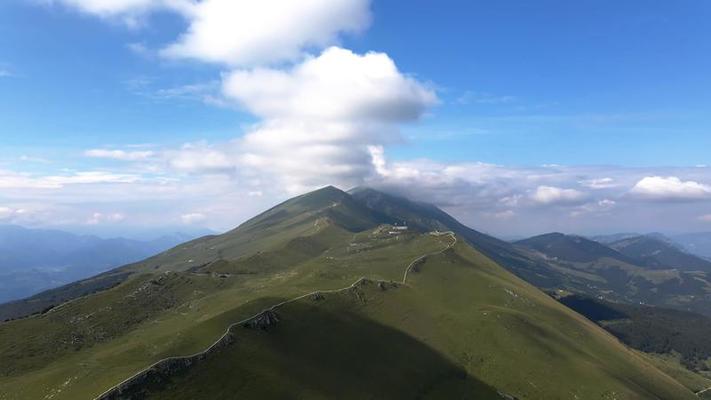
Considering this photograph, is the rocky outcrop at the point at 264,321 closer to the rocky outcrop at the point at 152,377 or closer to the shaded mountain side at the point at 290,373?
the shaded mountain side at the point at 290,373

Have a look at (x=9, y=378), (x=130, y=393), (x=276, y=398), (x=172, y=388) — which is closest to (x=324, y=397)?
(x=276, y=398)

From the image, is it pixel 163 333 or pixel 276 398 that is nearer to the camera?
pixel 276 398

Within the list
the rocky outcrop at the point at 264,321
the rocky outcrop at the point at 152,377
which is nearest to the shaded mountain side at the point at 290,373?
the rocky outcrop at the point at 152,377

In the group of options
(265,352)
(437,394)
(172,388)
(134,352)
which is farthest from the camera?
(437,394)

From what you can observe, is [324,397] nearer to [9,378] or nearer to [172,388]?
[172,388]

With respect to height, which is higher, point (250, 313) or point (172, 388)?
point (250, 313)

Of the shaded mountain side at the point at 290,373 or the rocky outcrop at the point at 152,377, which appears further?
the shaded mountain side at the point at 290,373

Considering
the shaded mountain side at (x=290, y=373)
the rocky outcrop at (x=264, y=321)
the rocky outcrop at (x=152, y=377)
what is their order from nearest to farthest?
1. the rocky outcrop at (x=152, y=377)
2. the shaded mountain side at (x=290, y=373)
3. the rocky outcrop at (x=264, y=321)

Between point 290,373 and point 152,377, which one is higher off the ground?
point 152,377

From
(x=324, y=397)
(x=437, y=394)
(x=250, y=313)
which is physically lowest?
(x=437, y=394)

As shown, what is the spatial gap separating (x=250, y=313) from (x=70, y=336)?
2565 inches

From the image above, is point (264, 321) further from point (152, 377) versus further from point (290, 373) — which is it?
point (152, 377)

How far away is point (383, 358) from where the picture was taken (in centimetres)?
19812

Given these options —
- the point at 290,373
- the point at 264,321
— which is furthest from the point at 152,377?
the point at 264,321
